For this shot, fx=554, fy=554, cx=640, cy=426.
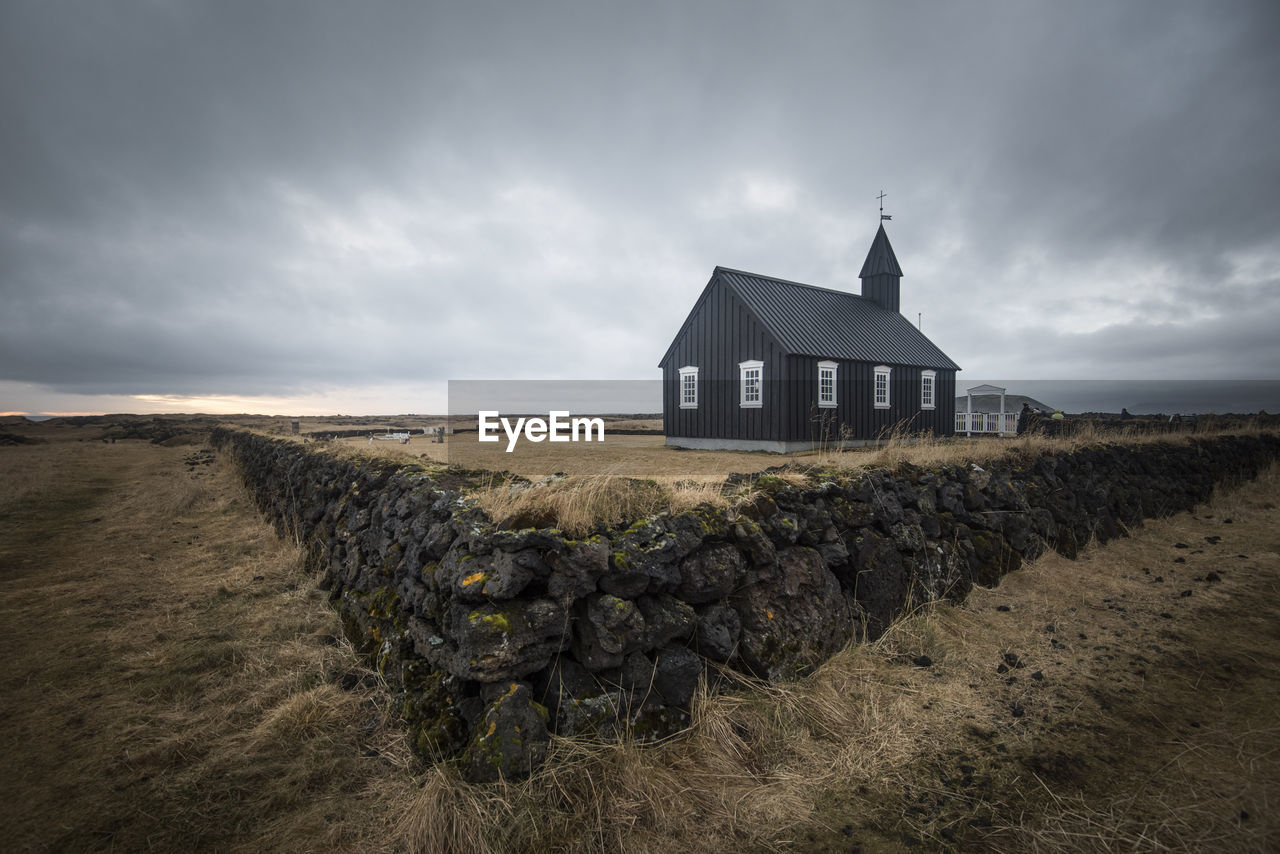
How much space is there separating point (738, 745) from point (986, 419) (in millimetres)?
29179

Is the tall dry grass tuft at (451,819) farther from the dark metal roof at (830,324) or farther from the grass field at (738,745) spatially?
the dark metal roof at (830,324)

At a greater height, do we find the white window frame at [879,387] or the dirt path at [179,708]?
the white window frame at [879,387]

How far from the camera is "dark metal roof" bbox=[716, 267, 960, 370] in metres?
19.2

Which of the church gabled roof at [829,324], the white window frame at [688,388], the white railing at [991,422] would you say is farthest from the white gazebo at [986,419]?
the white window frame at [688,388]

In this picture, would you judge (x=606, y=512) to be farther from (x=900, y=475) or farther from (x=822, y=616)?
(x=900, y=475)

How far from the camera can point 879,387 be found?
2120 cm

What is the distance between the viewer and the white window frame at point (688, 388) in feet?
69.7

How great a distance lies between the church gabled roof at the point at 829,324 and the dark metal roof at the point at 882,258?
5.57 ft

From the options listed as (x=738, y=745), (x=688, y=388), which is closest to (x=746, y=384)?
(x=688, y=388)

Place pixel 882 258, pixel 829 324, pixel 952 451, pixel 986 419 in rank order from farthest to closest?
pixel 986 419, pixel 882 258, pixel 829 324, pixel 952 451

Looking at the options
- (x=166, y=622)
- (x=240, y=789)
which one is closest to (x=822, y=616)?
(x=240, y=789)

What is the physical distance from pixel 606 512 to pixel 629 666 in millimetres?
1205

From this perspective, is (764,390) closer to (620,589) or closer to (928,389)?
(928,389)

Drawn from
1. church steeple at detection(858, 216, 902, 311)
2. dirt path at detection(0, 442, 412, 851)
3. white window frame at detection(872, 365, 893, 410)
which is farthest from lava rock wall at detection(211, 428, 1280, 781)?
church steeple at detection(858, 216, 902, 311)
